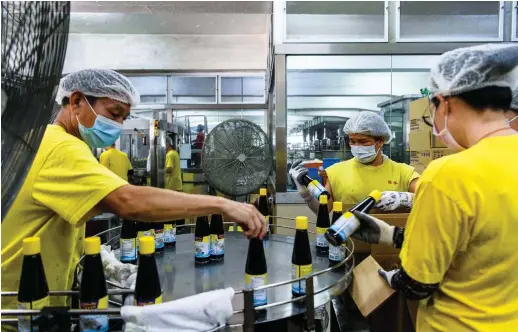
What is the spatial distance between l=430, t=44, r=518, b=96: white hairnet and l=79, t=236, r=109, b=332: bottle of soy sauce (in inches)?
35.1

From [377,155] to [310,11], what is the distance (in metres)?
1.73

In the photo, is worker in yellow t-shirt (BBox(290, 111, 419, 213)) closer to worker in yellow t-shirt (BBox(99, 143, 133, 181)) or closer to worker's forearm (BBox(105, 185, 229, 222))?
worker's forearm (BBox(105, 185, 229, 222))

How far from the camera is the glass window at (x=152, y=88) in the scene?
479 cm

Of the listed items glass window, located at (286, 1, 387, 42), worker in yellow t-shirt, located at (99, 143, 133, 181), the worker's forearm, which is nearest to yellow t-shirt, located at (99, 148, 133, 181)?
worker in yellow t-shirt, located at (99, 143, 133, 181)

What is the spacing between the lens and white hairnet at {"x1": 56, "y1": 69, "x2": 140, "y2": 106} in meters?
0.98

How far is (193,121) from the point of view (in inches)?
193

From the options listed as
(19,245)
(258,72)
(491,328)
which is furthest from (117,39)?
(491,328)

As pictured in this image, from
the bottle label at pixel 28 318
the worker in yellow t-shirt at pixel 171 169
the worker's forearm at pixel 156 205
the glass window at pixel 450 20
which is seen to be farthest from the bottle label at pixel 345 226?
the worker in yellow t-shirt at pixel 171 169

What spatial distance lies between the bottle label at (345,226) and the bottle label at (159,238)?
650 millimetres

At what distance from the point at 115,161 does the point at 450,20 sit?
12.1 feet

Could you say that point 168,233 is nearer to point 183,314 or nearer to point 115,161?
point 183,314

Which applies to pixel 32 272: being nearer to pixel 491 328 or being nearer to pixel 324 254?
pixel 324 254

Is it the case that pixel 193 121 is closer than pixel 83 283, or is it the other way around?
pixel 83 283

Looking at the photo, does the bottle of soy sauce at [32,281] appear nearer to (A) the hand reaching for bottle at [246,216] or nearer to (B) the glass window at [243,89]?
(A) the hand reaching for bottle at [246,216]
